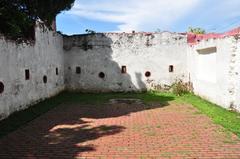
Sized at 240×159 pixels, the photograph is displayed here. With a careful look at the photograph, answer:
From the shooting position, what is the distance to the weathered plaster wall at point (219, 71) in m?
11.0

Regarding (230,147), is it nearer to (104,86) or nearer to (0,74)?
(0,74)

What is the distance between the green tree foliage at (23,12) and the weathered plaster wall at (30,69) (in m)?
0.42

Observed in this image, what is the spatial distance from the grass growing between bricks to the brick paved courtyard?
31cm

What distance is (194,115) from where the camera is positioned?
1056 cm

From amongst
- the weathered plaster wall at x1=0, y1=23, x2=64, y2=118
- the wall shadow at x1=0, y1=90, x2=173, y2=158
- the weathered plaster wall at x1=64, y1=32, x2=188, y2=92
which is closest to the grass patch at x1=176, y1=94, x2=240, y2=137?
the wall shadow at x1=0, y1=90, x2=173, y2=158

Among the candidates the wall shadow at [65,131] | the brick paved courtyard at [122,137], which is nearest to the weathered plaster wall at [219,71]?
the brick paved courtyard at [122,137]

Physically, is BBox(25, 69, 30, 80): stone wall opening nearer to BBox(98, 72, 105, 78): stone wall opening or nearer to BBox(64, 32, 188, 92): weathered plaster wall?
BBox(64, 32, 188, 92): weathered plaster wall

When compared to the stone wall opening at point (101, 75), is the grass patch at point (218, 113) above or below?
below

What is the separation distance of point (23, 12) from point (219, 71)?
7211 mm

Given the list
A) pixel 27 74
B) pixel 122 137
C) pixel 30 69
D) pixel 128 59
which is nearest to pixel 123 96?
pixel 128 59

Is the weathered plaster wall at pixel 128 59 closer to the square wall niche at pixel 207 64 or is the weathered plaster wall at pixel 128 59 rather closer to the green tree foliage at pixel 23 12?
the square wall niche at pixel 207 64

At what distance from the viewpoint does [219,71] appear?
12242 millimetres

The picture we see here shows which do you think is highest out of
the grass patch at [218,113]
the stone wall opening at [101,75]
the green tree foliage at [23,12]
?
the green tree foliage at [23,12]

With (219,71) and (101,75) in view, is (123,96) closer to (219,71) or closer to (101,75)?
(101,75)
